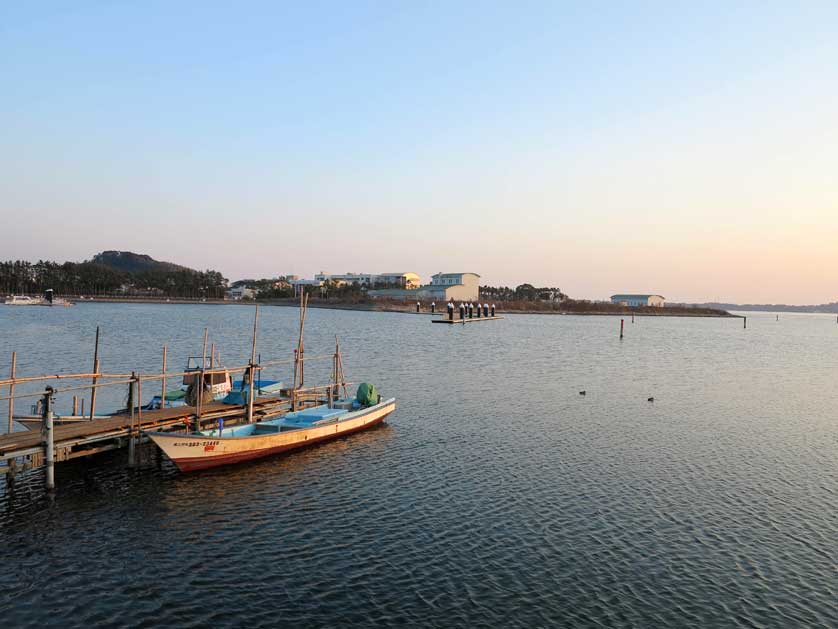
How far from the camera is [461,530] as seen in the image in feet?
64.4

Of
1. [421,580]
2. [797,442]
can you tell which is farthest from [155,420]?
[797,442]

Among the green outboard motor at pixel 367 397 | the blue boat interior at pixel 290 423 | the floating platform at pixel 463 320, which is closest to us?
the blue boat interior at pixel 290 423

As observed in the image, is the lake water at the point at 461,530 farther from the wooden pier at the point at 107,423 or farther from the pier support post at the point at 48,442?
the wooden pier at the point at 107,423

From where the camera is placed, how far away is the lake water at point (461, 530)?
1484 centimetres

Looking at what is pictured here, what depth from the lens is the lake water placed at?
14.8 metres

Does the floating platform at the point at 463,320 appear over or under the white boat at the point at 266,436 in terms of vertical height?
over

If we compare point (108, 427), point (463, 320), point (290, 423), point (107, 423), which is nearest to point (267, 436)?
point (290, 423)

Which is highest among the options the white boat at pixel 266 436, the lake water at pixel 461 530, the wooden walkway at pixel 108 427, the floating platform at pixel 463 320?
the floating platform at pixel 463 320

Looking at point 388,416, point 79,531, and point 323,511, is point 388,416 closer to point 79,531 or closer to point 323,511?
point 323,511

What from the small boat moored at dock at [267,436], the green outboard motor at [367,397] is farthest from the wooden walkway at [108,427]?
the green outboard motor at [367,397]

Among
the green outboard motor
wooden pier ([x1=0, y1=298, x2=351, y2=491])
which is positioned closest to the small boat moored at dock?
the green outboard motor

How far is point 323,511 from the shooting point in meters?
21.1

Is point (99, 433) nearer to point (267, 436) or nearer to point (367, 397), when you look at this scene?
point (267, 436)

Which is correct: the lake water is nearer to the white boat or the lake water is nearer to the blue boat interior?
the white boat
